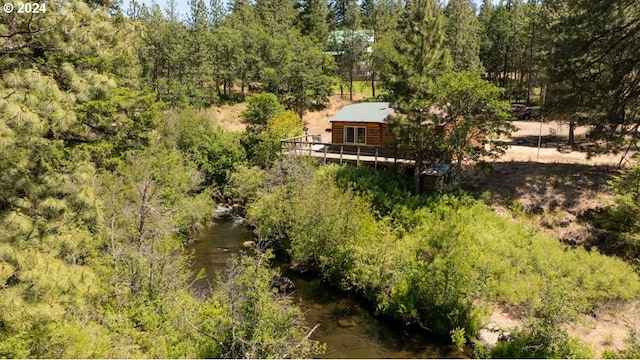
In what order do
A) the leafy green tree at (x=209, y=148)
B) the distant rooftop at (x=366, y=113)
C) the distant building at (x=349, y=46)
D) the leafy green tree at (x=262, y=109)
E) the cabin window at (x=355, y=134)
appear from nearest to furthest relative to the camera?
the distant rooftop at (x=366, y=113) < the cabin window at (x=355, y=134) < the leafy green tree at (x=209, y=148) < the leafy green tree at (x=262, y=109) < the distant building at (x=349, y=46)


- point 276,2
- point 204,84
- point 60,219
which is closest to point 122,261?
point 60,219

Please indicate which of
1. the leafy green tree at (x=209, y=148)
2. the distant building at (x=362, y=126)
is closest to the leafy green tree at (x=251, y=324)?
the distant building at (x=362, y=126)

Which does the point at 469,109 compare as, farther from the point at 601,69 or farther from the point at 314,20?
the point at 314,20

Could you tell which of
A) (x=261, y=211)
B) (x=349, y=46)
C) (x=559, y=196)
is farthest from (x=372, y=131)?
(x=349, y=46)

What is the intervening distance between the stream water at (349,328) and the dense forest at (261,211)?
1.74ft

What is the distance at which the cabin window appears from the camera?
2667cm

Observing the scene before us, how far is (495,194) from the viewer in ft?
70.6

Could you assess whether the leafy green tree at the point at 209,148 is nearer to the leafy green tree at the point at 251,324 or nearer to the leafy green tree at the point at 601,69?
the leafy green tree at the point at 251,324

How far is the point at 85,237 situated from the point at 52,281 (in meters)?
4.20

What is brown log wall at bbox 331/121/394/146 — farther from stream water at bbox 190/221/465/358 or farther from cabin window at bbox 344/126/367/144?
stream water at bbox 190/221/465/358

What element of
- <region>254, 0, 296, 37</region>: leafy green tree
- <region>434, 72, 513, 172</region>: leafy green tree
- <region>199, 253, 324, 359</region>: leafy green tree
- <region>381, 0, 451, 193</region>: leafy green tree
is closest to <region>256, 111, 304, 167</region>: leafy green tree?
<region>381, 0, 451, 193</region>: leafy green tree

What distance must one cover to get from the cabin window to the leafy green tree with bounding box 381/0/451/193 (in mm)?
6118

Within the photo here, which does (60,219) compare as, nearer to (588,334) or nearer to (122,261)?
(122,261)

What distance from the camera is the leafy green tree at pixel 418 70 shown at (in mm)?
19953
